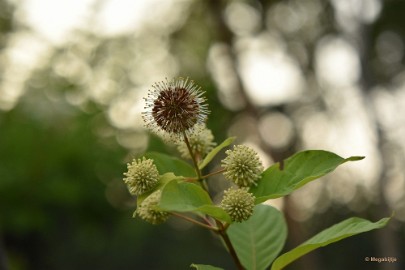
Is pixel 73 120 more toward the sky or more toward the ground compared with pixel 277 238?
more toward the sky

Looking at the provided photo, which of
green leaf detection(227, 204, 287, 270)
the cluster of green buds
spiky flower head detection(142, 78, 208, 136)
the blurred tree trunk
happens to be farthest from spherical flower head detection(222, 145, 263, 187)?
the blurred tree trunk

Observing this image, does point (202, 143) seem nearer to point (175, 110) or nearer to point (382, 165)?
point (175, 110)

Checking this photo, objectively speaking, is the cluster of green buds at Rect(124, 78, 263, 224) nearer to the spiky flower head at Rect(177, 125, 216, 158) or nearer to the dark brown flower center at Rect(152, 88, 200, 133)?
the dark brown flower center at Rect(152, 88, 200, 133)

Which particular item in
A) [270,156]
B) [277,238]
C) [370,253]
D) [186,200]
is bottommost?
[370,253]

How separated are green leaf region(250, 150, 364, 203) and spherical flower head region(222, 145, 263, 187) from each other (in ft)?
0.10

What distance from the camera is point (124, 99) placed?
12328 mm

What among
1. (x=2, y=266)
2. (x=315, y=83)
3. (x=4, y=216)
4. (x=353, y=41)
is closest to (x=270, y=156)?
(x=353, y=41)

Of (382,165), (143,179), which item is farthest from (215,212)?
(382,165)

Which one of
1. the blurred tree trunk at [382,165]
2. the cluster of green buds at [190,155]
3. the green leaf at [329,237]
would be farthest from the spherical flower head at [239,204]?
the blurred tree trunk at [382,165]

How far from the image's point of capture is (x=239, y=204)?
1.37m

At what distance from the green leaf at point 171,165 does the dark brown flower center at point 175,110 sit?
0.31 ft

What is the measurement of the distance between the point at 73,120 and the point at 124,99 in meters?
1.12

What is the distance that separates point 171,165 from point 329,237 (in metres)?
0.42

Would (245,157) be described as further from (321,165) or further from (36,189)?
(36,189)
